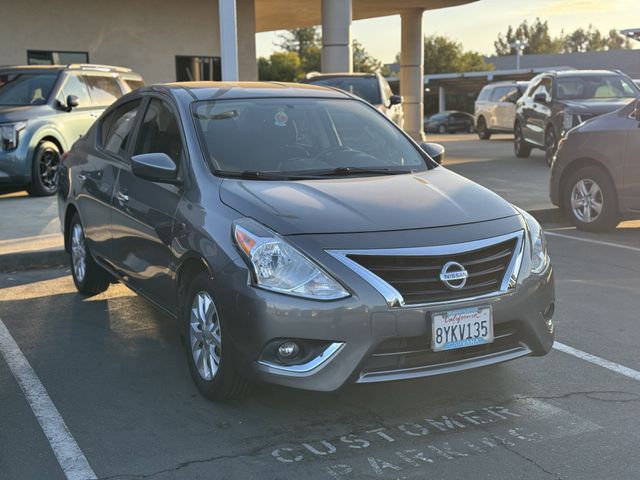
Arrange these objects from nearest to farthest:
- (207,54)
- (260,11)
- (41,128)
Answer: (41,128), (207,54), (260,11)

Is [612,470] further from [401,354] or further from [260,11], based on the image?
[260,11]

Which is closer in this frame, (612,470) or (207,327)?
(612,470)

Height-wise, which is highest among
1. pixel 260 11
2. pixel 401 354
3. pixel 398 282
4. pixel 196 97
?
pixel 260 11

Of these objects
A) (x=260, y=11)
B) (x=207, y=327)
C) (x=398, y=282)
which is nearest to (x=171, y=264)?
(x=207, y=327)

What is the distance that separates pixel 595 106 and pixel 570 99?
99 cm

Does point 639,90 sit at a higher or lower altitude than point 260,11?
lower

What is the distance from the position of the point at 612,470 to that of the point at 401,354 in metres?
1.03

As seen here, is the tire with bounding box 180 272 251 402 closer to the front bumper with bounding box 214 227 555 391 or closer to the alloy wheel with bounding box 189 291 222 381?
the alloy wheel with bounding box 189 291 222 381

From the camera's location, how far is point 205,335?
4.43 m

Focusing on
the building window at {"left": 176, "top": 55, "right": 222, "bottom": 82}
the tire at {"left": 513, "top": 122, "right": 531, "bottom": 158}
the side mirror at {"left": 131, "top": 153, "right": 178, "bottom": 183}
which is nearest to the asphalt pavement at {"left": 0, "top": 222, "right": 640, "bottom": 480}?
the side mirror at {"left": 131, "top": 153, "right": 178, "bottom": 183}

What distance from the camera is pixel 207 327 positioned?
14.4ft

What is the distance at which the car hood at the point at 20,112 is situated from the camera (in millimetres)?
11903

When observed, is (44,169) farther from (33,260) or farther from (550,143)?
(550,143)

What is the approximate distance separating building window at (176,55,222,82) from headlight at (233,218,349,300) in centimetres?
1820
